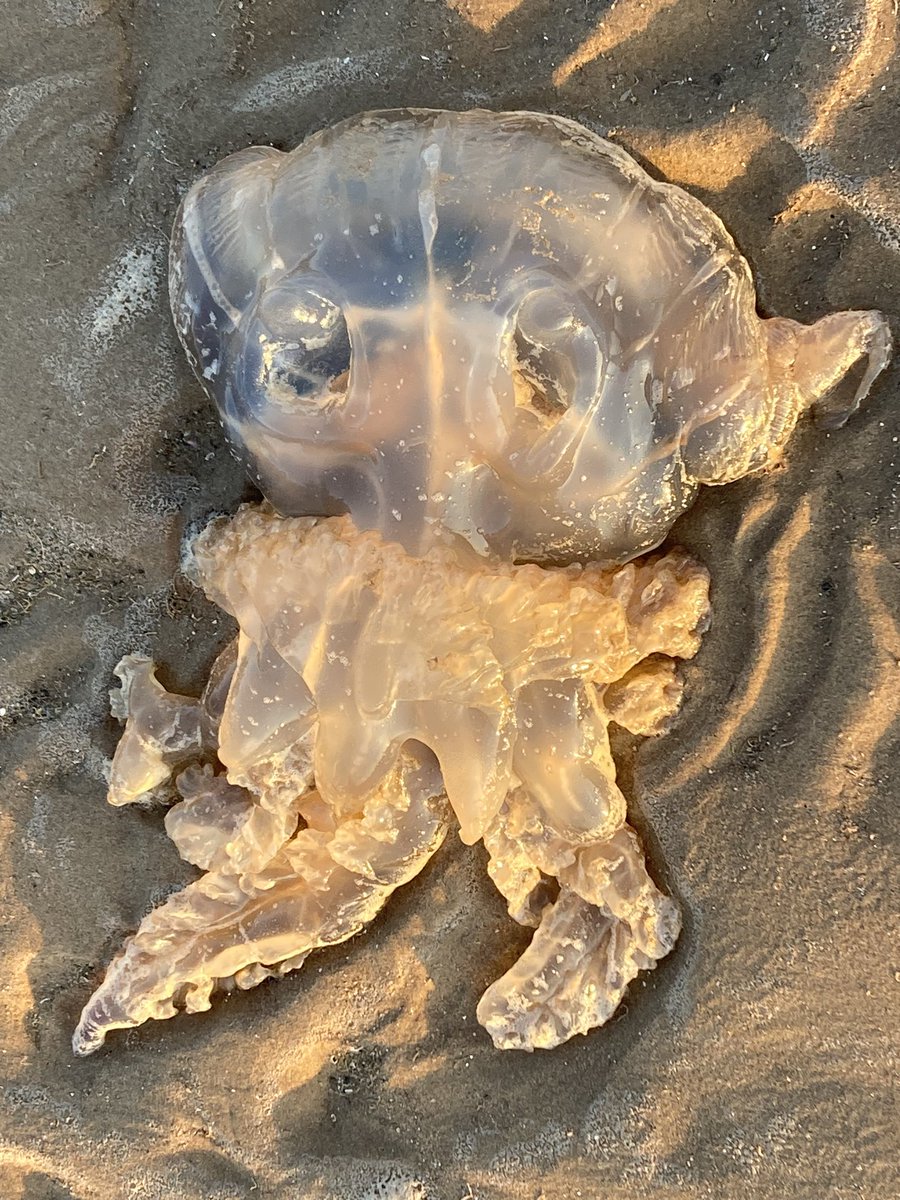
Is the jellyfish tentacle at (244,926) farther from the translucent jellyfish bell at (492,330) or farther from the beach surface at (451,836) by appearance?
the translucent jellyfish bell at (492,330)

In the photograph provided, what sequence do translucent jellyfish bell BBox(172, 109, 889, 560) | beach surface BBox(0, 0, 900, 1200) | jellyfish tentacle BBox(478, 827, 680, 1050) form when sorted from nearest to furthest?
translucent jellyfish bell BBox(172, 109, 889, 560) < beach surface BBox(0, 0, 900, 1200) < jellyfish tentacle BBox(478, 827, 680, 1050)

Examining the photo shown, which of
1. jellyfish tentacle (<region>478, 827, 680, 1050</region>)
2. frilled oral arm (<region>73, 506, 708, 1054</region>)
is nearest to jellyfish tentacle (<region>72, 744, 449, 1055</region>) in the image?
frilled oral arm (<region>73, 506, 708, 1054</region>)

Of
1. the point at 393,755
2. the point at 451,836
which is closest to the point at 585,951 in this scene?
the point at 451,836

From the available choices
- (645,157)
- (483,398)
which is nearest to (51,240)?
(483,398)

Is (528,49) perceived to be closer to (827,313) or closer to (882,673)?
(827,313)

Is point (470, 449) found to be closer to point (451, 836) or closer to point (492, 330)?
point (492, 330)

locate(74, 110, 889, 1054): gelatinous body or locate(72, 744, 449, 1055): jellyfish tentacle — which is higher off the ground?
A: locate(74, 110, 889, 1054): gelatinous body

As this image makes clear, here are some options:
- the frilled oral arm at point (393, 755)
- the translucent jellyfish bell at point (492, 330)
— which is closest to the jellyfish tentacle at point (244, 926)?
the frilled oral arm at point (393, 755)

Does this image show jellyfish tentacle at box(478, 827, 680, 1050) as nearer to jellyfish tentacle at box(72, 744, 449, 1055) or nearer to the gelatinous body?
the gelatinous body
